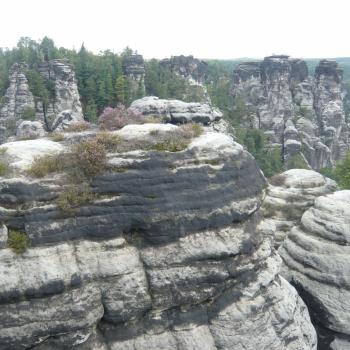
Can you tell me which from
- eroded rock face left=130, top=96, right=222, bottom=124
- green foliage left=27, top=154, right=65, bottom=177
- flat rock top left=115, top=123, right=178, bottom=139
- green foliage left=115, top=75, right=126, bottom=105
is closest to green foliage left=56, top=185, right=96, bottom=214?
green foliage left=27, top=154, right=65, bottom=177

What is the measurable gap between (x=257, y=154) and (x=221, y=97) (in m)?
39.2

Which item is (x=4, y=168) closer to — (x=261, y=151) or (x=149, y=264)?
(x=149, y=264)

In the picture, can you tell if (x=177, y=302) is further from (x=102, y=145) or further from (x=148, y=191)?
(x=102, y=145)

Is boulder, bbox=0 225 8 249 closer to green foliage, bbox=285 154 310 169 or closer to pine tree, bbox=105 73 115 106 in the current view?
pine tree, bbox=105 73 115 106

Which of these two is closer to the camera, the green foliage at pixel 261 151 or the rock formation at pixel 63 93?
the green foliage at pixel 261 151

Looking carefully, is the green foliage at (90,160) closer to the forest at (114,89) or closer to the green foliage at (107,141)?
the green foliage at (107,141)

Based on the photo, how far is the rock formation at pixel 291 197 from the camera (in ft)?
93.7

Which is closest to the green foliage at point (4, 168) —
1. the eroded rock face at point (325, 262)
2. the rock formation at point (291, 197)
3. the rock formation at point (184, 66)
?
the eroded rock face at point (325, 262)

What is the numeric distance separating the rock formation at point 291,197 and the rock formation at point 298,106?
6011 cm

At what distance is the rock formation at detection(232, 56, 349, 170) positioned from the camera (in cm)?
9444

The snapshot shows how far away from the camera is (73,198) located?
14.6m

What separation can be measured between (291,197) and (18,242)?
2170cm

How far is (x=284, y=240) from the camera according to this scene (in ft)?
84.8

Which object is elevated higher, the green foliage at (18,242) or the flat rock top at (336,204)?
the green foliage at (18,242)
